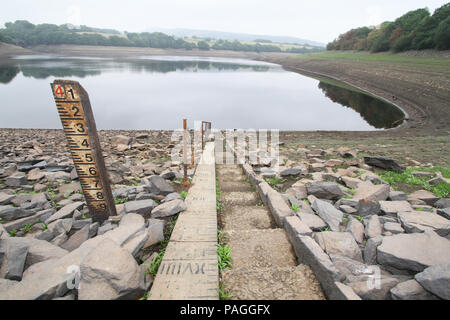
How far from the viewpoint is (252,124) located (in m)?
22.0

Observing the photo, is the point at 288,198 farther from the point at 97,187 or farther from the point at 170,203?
the point at 97,187

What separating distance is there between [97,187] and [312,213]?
3.43 meters

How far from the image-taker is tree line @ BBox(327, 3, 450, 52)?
1527 inches

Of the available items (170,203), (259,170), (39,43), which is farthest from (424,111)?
(39,43)

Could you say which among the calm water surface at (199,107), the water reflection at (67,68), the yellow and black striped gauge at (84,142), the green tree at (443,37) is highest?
the green tree at (443,37)

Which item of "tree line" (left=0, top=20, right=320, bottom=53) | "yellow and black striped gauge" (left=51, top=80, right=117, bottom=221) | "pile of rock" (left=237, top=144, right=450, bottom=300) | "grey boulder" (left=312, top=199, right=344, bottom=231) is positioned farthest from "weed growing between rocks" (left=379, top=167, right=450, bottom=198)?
"tree line" (left=0, top=20, right=320, bottom=53)

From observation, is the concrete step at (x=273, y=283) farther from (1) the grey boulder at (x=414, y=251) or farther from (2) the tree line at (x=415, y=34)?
(2) the tree line at (x=415, y=34)

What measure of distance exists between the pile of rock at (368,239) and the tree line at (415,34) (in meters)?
52.5

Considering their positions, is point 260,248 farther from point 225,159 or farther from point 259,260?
point 225,159

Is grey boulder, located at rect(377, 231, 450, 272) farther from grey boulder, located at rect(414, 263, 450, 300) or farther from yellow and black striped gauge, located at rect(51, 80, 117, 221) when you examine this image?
yellow and black striped gauge, located at rect(51, 80, 117, 221)

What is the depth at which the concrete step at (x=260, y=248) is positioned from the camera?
2729mm

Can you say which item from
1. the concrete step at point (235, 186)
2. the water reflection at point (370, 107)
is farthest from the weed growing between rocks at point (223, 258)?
the water reflection at point (370, 107)

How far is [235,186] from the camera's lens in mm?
5469
